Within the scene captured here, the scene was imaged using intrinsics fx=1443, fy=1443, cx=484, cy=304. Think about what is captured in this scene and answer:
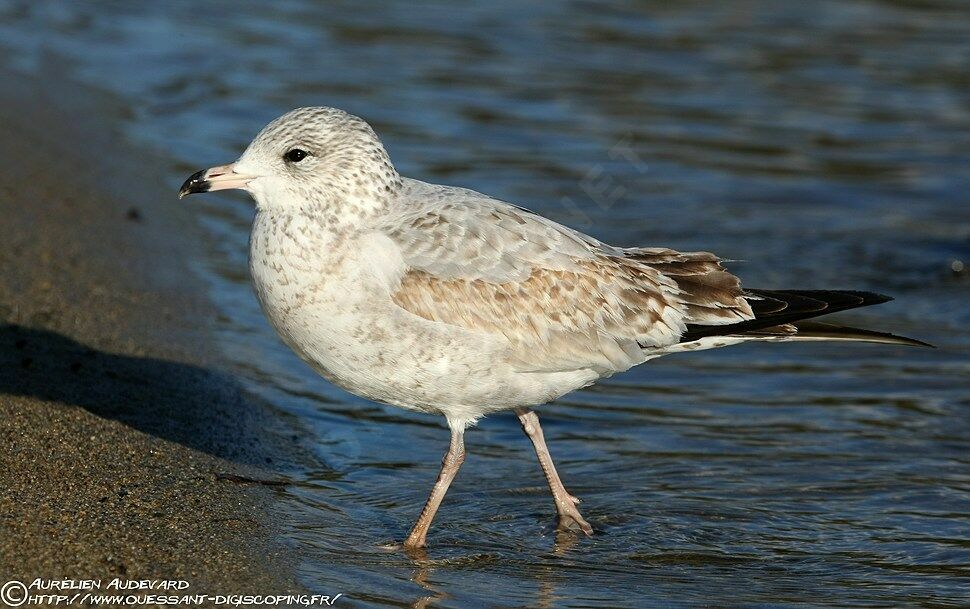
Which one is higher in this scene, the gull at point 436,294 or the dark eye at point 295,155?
the dark eye at point 295,155

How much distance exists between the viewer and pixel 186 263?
34.9ft

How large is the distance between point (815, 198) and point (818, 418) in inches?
187

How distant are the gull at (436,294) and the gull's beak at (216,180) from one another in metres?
0.01

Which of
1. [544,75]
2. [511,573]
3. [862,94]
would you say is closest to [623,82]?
[544,75]

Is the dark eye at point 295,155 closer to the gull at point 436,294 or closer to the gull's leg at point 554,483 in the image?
the gull at point 436,294

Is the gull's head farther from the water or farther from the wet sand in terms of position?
the water

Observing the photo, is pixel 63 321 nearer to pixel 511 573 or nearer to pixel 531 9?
pixel 511 573

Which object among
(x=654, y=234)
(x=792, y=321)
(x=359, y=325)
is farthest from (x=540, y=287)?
(x=654, y=234)

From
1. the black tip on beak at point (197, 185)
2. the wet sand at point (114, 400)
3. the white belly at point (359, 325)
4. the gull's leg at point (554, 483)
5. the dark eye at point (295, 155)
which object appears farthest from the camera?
the gull's leg at point (554, 483)

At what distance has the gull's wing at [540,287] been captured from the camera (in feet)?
22.3

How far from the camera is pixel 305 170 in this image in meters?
6.84

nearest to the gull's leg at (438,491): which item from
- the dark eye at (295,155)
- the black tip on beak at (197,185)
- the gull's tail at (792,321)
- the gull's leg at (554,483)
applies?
the gull's leg at (554,483)

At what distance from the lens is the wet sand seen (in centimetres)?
618

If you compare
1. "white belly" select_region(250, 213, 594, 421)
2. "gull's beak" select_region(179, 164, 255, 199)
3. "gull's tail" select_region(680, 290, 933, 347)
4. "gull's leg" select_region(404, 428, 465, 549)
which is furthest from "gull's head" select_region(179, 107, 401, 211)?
"gull's tail" select_region(680, 290, 933, 347)
